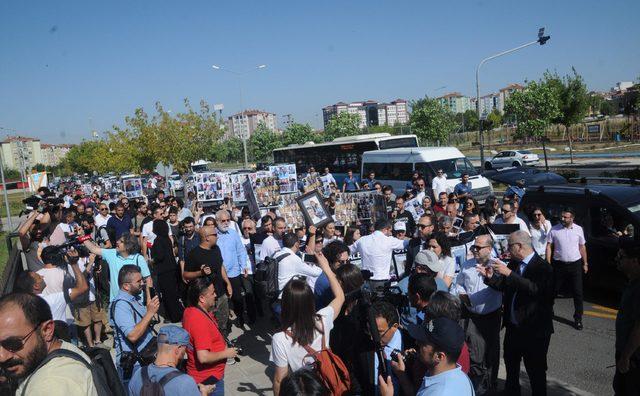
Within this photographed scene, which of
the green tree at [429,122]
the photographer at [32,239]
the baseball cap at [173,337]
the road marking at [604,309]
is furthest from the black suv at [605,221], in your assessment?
the green tree at [429,122]

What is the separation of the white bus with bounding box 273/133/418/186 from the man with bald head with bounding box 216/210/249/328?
62.3 ft

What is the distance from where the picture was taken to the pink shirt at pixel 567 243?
23.7ft

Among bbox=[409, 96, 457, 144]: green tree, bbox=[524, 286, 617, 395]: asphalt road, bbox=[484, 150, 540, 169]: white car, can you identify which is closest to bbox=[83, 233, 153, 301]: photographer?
bbox=[524, 286, 617, 395]: asphalt road

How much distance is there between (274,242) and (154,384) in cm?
469

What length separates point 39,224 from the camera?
7.92 m

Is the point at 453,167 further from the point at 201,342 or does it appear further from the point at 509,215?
the point at 201,342

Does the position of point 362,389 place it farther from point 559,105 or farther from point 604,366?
point 559,105

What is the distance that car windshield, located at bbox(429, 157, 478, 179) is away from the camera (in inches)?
751

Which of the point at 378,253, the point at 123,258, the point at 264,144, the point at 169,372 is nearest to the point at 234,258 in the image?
the point at 123,258

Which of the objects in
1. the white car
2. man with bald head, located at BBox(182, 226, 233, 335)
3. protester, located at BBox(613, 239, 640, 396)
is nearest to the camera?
protester, located at BBox(613, 239, 640, 396)

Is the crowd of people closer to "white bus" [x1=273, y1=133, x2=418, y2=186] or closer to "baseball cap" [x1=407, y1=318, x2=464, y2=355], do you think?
"baseball cap" [x1=407, y1=318, x2=464, y2=355]

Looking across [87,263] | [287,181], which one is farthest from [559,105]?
[87,263]

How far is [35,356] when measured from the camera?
8.68 feet

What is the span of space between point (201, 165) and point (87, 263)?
147ft
